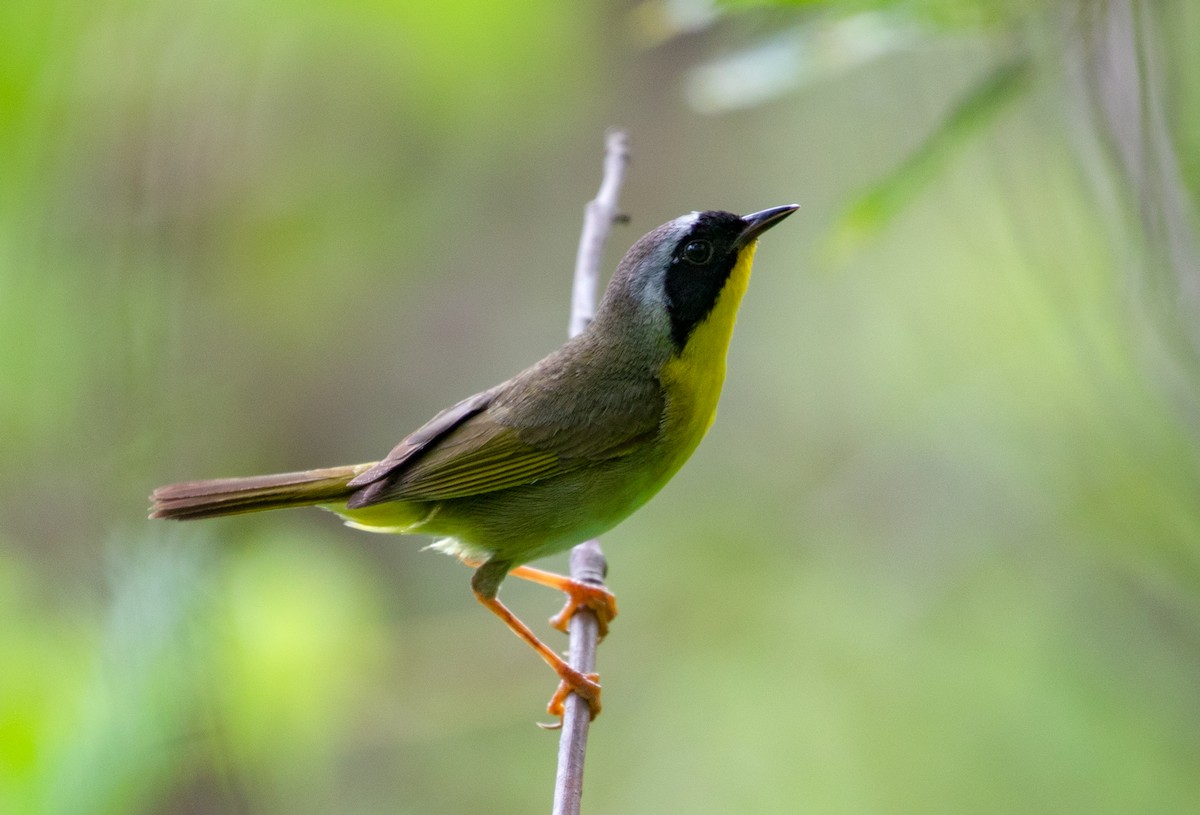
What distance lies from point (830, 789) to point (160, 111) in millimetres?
4881

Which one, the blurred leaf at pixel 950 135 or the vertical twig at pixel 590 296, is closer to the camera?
the blurred leaf at pixel 950 135

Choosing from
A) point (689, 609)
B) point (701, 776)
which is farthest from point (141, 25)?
point (701, 776)

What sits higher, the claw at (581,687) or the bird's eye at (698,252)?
the bird's eye at (698,252)

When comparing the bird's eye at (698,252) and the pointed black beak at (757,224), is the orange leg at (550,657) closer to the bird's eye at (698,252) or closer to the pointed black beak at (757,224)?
the bird's eye at (698,252)

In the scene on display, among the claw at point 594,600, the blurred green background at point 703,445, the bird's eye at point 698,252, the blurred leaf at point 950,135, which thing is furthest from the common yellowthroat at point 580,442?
the blurred leaf at point 950,135

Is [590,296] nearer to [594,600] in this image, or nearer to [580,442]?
[580,442]

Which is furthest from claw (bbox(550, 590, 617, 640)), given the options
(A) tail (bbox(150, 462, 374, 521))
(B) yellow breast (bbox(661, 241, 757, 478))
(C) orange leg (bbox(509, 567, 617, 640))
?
(A) tail (bbox(150, 462, 374, 521))

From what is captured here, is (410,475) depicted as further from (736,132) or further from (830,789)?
(736,132)

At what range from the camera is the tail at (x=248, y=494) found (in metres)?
3.45

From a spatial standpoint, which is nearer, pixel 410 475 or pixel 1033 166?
pixel 410 475

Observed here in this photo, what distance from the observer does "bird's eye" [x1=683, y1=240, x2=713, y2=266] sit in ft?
11.9

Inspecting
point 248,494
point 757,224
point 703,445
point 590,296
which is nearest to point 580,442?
point 590,296

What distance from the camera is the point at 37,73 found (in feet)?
13.3

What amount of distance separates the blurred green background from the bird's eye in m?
0.39
